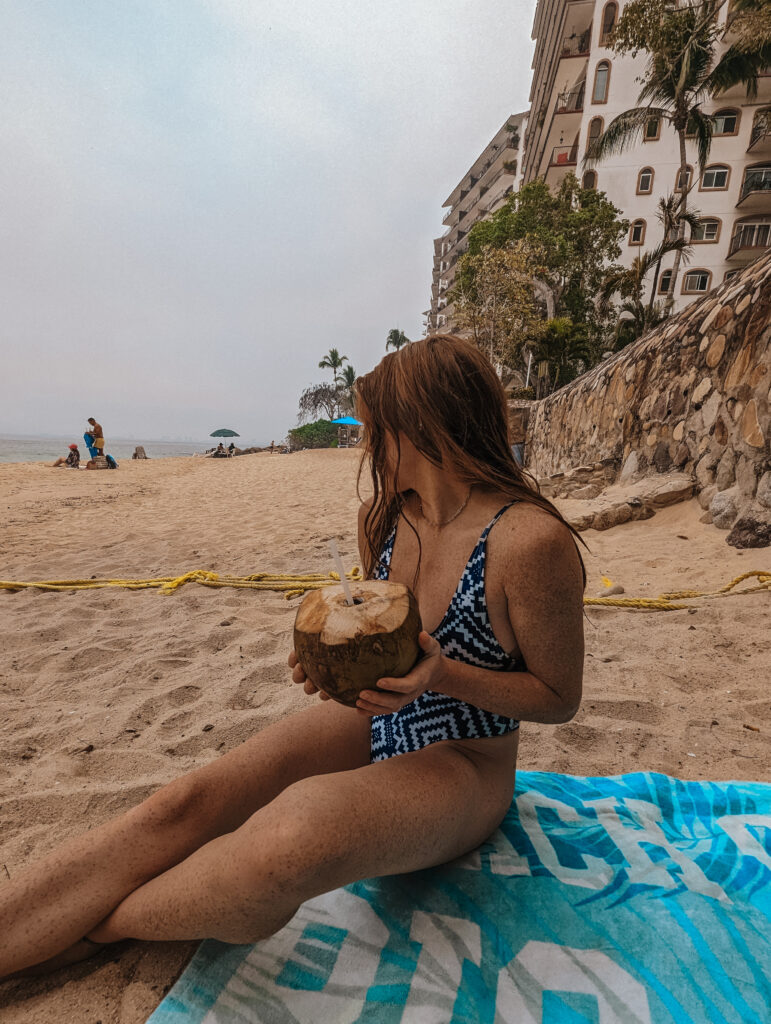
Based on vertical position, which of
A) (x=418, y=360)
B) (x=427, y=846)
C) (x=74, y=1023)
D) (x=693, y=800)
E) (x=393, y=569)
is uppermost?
(x=418, y=360)

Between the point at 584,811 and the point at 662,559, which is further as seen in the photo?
the point at 662,559

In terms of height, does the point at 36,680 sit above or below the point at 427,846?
below

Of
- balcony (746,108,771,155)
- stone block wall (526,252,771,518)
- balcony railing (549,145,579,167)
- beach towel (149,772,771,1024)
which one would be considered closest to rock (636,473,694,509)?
stone block wall (526,252,771,518)

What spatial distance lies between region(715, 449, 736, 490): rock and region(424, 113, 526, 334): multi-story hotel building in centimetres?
2756

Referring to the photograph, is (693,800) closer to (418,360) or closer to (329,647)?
(329,647)

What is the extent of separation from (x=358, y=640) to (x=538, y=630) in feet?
1.38

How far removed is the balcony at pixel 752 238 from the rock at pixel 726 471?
72.9 feet

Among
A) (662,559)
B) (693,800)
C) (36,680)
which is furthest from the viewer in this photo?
(662,559)

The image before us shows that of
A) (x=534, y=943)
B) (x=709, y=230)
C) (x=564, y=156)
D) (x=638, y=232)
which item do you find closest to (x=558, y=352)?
(x=638, y=232)

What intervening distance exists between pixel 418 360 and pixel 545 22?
36.6 m

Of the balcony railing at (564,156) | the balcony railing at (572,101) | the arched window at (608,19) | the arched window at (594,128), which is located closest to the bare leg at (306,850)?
the arched window at (594,128)

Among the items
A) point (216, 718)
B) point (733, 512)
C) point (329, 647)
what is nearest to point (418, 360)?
point (329, 647)

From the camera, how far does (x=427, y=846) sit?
1047 mm

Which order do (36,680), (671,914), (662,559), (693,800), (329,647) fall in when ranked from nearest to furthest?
(329,647)
(671,914)
(693,800)
(36,680)
(662,559)
